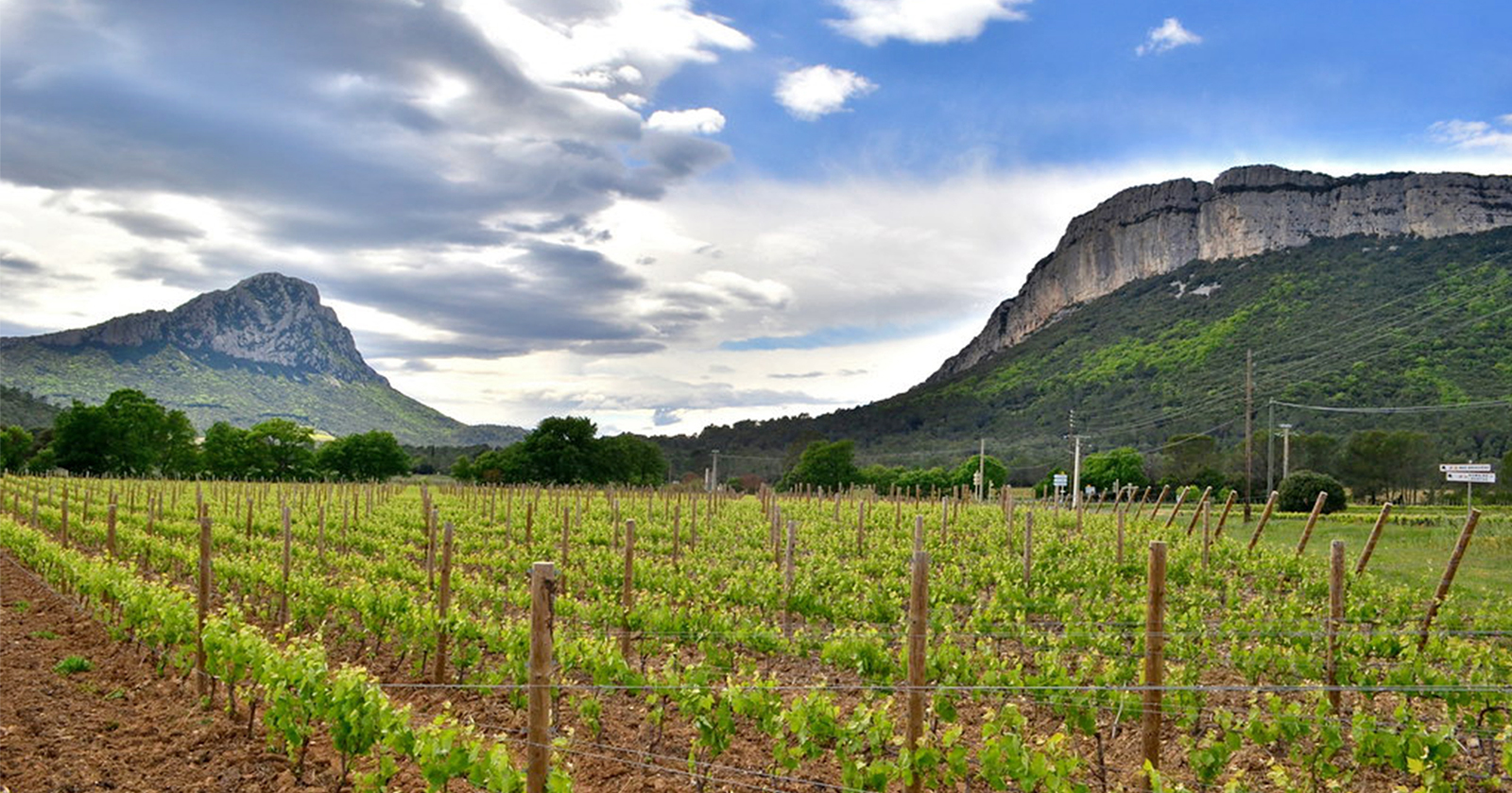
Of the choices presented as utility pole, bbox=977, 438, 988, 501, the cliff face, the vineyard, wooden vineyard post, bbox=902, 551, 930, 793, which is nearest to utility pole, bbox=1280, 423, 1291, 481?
utility pole, bbox=977, 438, 988, 501

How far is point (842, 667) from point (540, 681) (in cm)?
590

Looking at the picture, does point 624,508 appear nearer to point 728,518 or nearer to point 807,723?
point 728,518

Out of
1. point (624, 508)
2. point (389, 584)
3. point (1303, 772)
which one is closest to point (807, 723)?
point (1303, 772)

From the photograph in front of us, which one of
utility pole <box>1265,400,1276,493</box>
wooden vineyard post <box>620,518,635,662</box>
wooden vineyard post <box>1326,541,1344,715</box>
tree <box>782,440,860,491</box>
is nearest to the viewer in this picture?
wooden vineyard post <box>1326,541,1344,715</box>

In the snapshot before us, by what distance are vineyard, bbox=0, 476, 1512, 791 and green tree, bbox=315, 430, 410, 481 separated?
6286 cm

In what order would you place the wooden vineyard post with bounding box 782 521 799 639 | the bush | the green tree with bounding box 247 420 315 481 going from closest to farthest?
the wooden vineyard post with bounding box 782 521 799 639
the bush
the green tree with bounding box 247 420 315 481

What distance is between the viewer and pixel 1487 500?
45.8m

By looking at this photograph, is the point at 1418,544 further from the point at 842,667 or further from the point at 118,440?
the point at 118,440

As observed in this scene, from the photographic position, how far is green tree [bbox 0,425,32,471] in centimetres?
7712

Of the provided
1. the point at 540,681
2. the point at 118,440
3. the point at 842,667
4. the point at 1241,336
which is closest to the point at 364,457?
the point at 118,440

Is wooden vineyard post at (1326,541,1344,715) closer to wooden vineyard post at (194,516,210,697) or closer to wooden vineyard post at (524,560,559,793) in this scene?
wooden vineyard post at (524,560,559,793)

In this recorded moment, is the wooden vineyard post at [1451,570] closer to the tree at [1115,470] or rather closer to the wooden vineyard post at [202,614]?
the wooden vineyard post at [202,614]

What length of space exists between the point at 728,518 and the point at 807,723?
2191cm

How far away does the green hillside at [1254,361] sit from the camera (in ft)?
202
